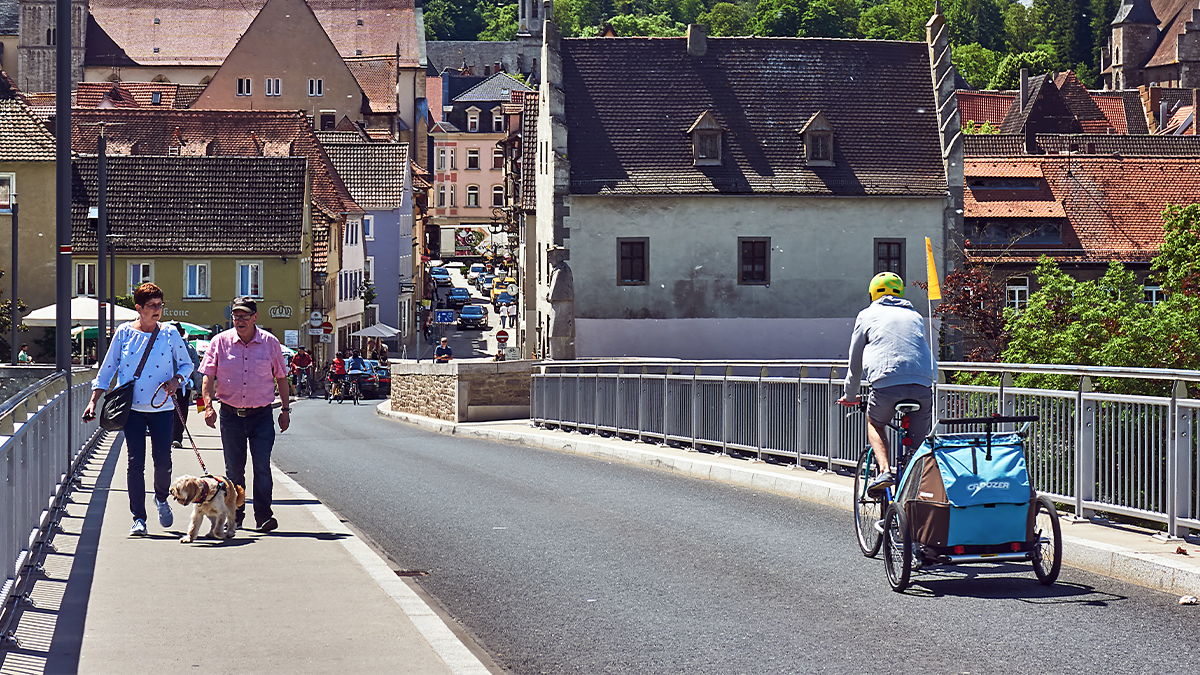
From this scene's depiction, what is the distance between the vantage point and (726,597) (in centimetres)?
888

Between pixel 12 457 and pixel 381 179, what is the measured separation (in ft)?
259

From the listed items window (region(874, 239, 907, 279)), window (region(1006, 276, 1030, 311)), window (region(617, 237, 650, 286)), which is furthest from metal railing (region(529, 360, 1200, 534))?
window (region(1006, 276, 1030, 311))

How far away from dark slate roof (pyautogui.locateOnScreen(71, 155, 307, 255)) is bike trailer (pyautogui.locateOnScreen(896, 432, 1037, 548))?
57.5m

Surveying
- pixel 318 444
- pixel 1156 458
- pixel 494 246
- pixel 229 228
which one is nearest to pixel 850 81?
pixel 229 228

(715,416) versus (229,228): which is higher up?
(229,228)

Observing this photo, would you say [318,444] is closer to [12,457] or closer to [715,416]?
[715,416]

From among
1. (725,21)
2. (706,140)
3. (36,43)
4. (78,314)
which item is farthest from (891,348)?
(725,21)

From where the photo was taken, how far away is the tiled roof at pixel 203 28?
409 feet

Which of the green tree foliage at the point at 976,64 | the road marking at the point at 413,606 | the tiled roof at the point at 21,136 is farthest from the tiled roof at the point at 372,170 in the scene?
the green tree foliage at the point at 976,64

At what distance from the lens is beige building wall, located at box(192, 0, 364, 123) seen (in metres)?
104

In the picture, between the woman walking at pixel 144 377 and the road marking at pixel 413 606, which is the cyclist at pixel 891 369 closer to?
the road marking at pixel 413 606

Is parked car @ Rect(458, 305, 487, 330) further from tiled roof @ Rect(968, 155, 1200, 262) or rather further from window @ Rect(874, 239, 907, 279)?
window @ Rect(874, 239, 907, 279)

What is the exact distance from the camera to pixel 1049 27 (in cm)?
16950

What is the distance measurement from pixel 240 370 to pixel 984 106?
117 meters
